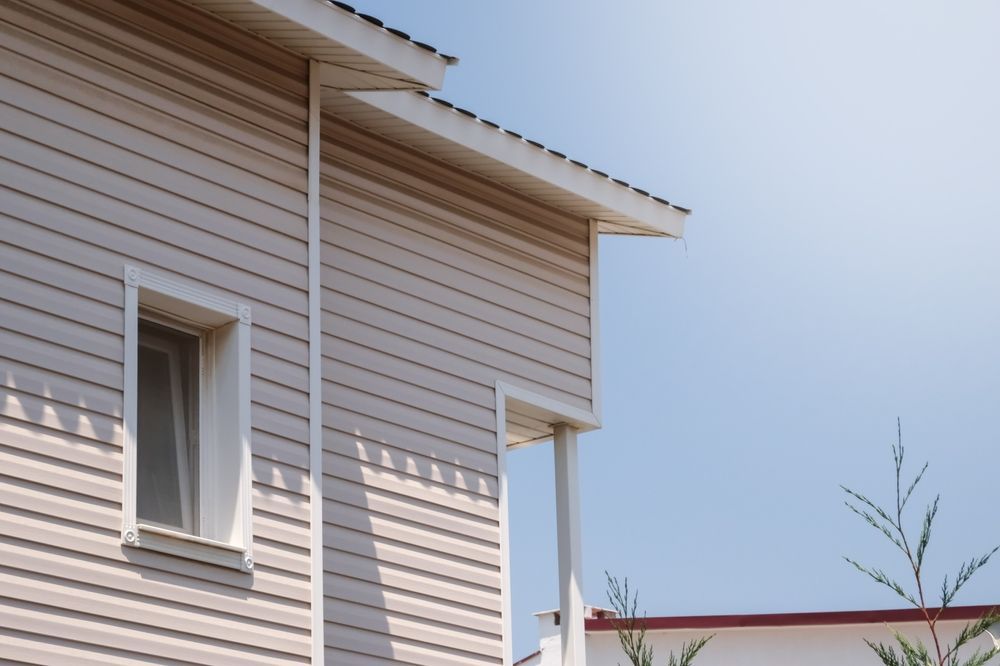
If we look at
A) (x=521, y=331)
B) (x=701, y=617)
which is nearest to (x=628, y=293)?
(x=701, y=617)

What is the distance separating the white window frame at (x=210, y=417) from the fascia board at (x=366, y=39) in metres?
1.70

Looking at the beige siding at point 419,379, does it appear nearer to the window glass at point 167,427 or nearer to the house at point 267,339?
the house at point 267,339

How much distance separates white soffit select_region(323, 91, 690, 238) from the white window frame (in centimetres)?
200

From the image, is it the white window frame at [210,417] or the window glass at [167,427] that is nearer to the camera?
the white window frame at [210,417]

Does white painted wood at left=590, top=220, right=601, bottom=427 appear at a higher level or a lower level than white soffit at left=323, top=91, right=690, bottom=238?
lower

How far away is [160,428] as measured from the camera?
29.3 feet

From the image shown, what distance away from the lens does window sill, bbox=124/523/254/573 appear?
8180mm

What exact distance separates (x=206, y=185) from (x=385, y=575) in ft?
8.76

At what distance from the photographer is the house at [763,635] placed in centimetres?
2053

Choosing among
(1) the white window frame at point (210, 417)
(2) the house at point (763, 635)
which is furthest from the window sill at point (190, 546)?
(2) the house at point (763, 635)

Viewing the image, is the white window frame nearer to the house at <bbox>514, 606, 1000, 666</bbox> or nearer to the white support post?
the white support post

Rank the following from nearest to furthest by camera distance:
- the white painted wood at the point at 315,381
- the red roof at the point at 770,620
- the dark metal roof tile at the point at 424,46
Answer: the white painted wood at the point at 315,381
the dark metal roof tile at the point at 424,46
the red roof at the point at 770,620

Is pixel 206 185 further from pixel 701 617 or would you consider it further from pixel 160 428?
pixel 701 617

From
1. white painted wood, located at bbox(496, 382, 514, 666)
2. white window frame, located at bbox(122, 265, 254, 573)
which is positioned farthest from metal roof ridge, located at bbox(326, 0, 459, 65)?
white painted wood, located at bbox(496, 382, 514, 666)
